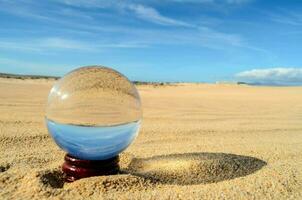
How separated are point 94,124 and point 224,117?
4.17m

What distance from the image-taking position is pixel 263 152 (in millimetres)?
3922

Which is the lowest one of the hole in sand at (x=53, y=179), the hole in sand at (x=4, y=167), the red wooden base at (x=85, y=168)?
the hole in sand at (x=4, y=167)

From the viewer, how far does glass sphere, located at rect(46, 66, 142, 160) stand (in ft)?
9.12

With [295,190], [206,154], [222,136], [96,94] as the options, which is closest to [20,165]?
[96,94]

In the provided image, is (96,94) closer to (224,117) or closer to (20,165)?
(20,165)

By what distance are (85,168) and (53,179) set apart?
0.23 metres

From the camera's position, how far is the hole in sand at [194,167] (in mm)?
3014

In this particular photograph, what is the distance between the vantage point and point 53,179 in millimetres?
2852

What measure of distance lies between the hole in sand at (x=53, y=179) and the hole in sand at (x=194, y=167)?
21.0 inches

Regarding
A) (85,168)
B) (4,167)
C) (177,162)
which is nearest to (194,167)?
(177,162)

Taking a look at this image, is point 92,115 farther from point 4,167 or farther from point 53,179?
point 4,167

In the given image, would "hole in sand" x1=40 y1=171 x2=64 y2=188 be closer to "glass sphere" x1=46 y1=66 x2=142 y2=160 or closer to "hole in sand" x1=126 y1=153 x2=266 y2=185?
"glass sphere" x1=46 y1=66 x2=142 y2=160

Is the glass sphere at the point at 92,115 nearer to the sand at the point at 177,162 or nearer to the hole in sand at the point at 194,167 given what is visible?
the sand at the point at 177,162

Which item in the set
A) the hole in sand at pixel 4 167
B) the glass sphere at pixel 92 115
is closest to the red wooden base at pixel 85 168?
the glass sphere at pixel 92 115
